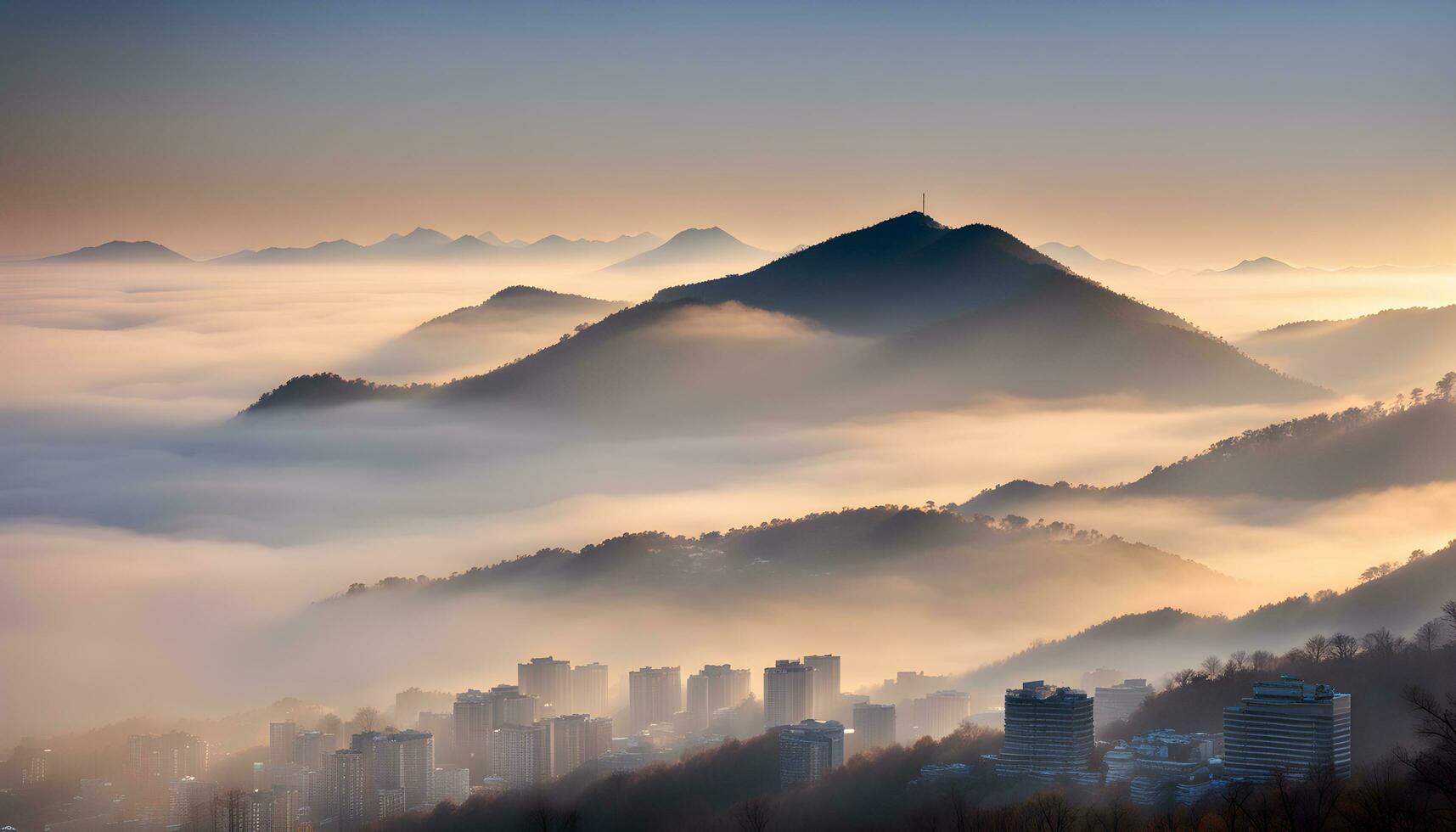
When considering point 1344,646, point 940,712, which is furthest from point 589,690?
point 1344,646

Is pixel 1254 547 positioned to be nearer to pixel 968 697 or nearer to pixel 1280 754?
pixel 968 697

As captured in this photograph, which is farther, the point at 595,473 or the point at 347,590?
the point at 595,473

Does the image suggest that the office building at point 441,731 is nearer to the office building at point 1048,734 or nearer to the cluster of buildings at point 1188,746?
the cluster of buildings at point 1188,746

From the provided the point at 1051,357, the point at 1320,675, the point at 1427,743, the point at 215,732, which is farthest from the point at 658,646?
the point at 1051,357

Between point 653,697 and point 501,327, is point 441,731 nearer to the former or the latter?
point 653,697

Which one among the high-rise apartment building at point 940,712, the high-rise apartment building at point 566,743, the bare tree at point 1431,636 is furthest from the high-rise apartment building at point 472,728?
the bare tree at point 1431,636
